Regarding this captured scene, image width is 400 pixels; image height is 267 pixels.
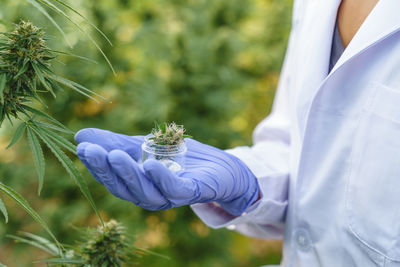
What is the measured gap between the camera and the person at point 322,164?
29.4 inches

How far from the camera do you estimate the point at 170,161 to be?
0.78 meters

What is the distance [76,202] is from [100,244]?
158cm

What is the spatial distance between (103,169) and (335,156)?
517 mm

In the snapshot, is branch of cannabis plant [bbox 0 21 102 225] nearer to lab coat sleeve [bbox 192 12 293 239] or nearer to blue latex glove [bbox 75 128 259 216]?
blue latex glove [bbox 75 128 259 216]

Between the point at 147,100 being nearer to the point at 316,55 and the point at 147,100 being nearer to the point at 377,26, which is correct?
the point at 316,55

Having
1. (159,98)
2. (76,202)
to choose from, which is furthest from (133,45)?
(76,202)

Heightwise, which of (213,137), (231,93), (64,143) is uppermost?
(231,93)

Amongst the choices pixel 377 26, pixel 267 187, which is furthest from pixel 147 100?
pixel 377 26

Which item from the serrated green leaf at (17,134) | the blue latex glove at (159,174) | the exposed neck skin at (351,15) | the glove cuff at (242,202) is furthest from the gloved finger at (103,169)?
the exposed neck skin at (351,15)

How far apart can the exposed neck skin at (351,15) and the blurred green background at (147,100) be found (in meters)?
1.24

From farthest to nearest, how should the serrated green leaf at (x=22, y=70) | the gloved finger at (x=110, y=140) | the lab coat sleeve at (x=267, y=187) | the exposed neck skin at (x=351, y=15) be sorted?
the lab coat sleeve at (x=267, y=187) < the exposed neck skin at (x=351, y=15) < the gloved finger at (x=110, y=140) < the serrated green leaf at (x=22, y=70)

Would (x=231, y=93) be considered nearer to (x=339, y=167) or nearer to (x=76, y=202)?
(x=76, y=202)

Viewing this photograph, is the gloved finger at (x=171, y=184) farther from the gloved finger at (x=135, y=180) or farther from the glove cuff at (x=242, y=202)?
the glove cuff at (x=242, y=202)

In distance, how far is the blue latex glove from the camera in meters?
0.66
